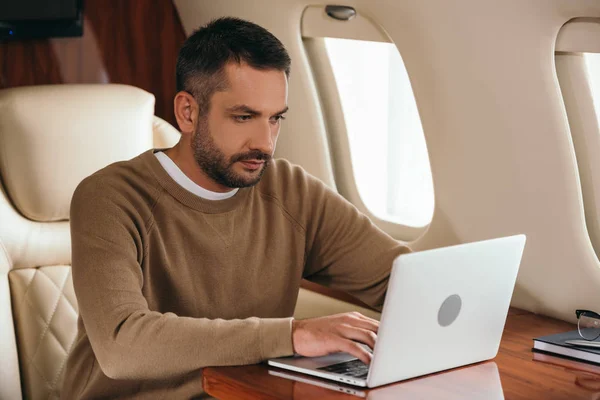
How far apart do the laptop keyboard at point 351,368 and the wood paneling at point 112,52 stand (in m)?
1.52

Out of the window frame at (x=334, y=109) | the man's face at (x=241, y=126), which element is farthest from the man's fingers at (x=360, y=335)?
→ the window frame at (x=334, y=109)

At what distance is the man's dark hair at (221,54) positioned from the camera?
180 centimetres

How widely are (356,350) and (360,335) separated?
0.10 ft

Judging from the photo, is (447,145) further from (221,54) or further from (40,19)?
(40,19)

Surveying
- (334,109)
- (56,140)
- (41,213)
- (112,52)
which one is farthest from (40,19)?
(334,109)

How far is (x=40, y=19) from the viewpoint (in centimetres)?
263

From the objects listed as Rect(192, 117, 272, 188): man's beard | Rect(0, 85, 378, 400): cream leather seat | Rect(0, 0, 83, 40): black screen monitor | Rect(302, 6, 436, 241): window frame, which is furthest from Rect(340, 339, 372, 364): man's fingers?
Rect(0, 0, 83, 40): black screen monitor

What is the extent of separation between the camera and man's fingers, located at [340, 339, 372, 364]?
60.5 inches

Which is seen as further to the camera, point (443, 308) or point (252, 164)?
point (252, 164)

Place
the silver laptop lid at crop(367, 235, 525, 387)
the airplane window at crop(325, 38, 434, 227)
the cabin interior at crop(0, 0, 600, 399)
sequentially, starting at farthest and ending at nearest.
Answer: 1. the airplane window at crop(325, 38, 434, 227)
2. the cabin interior at crop(0, 0, 600, 399)
3. the silver laptop lid at crop(367, 235, 525, 387)

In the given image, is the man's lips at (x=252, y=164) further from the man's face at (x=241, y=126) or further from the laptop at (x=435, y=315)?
the laptop at (x=435, y=315)

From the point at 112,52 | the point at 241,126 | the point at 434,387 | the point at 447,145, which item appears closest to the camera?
the point at 434,387

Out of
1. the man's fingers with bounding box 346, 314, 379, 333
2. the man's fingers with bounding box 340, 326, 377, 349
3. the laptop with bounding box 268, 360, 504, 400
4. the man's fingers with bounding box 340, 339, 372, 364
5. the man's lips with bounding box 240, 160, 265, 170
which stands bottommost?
the laptop with bounding box 268, 360, 504, 400

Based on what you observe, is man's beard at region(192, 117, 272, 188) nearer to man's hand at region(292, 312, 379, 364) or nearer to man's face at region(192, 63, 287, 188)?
man's face at region(192, 63, 287, 188)
